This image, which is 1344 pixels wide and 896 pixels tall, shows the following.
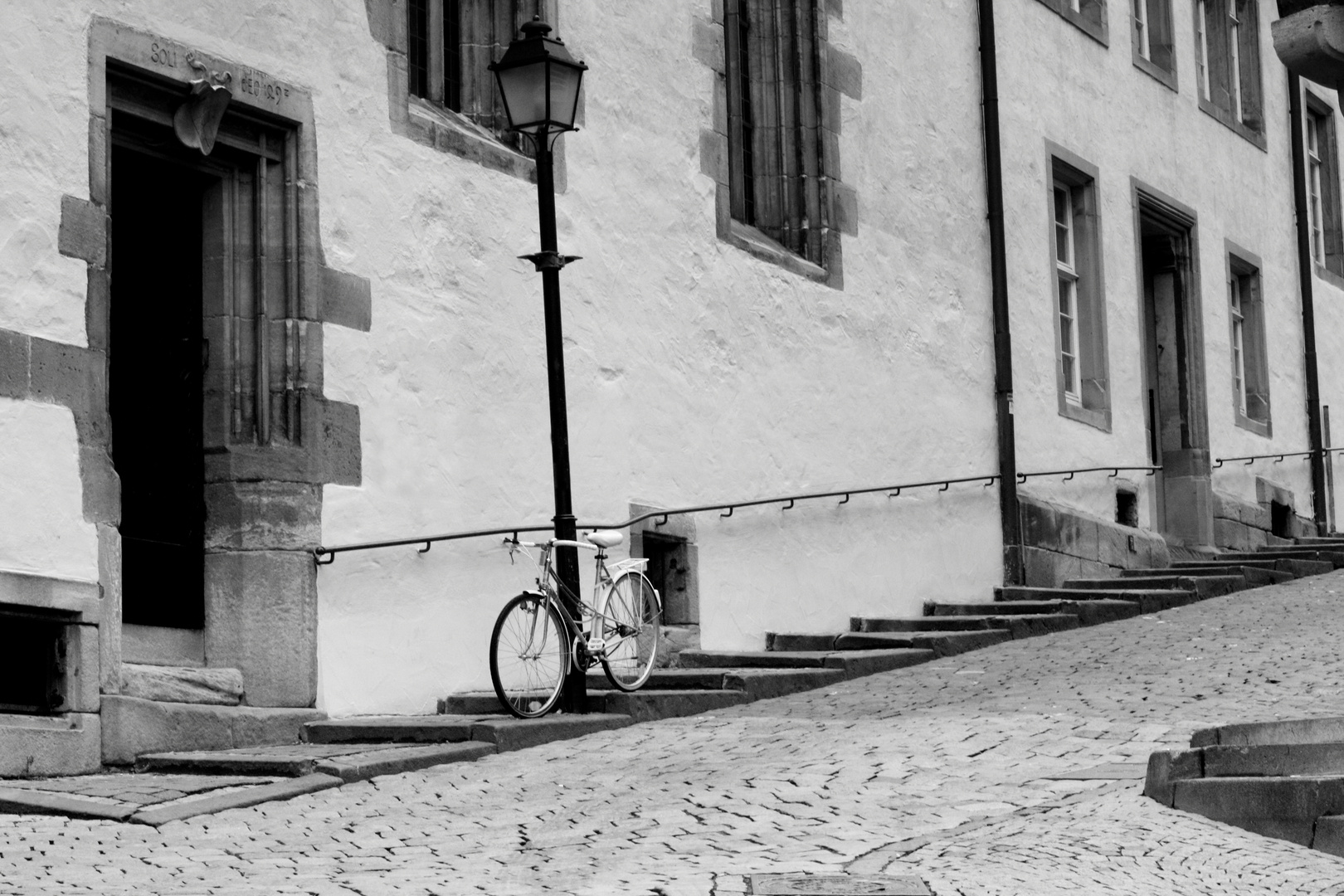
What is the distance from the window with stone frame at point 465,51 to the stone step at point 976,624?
420 cm

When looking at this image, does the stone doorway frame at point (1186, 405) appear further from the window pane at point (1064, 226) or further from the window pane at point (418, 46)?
the window pane at point (418, 46)

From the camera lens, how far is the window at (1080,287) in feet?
58.0

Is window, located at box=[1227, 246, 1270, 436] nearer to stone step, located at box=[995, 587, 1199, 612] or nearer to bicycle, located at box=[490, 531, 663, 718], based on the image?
stone step, located at box=[995, 587, 1199, 612]

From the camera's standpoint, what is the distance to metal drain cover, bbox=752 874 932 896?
537cm

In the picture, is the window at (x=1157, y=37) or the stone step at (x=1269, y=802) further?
the window at (x=1157, y=37)

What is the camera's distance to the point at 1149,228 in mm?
19469

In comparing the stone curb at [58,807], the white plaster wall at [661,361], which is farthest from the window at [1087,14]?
the stone curb at [58,807]

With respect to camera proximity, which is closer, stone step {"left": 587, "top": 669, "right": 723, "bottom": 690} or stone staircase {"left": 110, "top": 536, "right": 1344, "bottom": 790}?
stone staircase {"left": 110, "top": 536, "right": 1344, "bottom": 790}

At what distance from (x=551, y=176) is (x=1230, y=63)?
1261 cm

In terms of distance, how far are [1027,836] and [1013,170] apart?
10.7 m

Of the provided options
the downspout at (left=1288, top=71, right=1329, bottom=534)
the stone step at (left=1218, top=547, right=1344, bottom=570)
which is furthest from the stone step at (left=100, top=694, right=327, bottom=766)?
the downspout at (left=1288, top=71, right=1329, bottom=534)

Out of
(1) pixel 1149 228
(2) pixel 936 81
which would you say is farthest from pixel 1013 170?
(1) pixel 1149 228

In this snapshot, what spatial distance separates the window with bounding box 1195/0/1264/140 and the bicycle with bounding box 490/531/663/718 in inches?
452

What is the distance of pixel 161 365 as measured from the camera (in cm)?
1009
